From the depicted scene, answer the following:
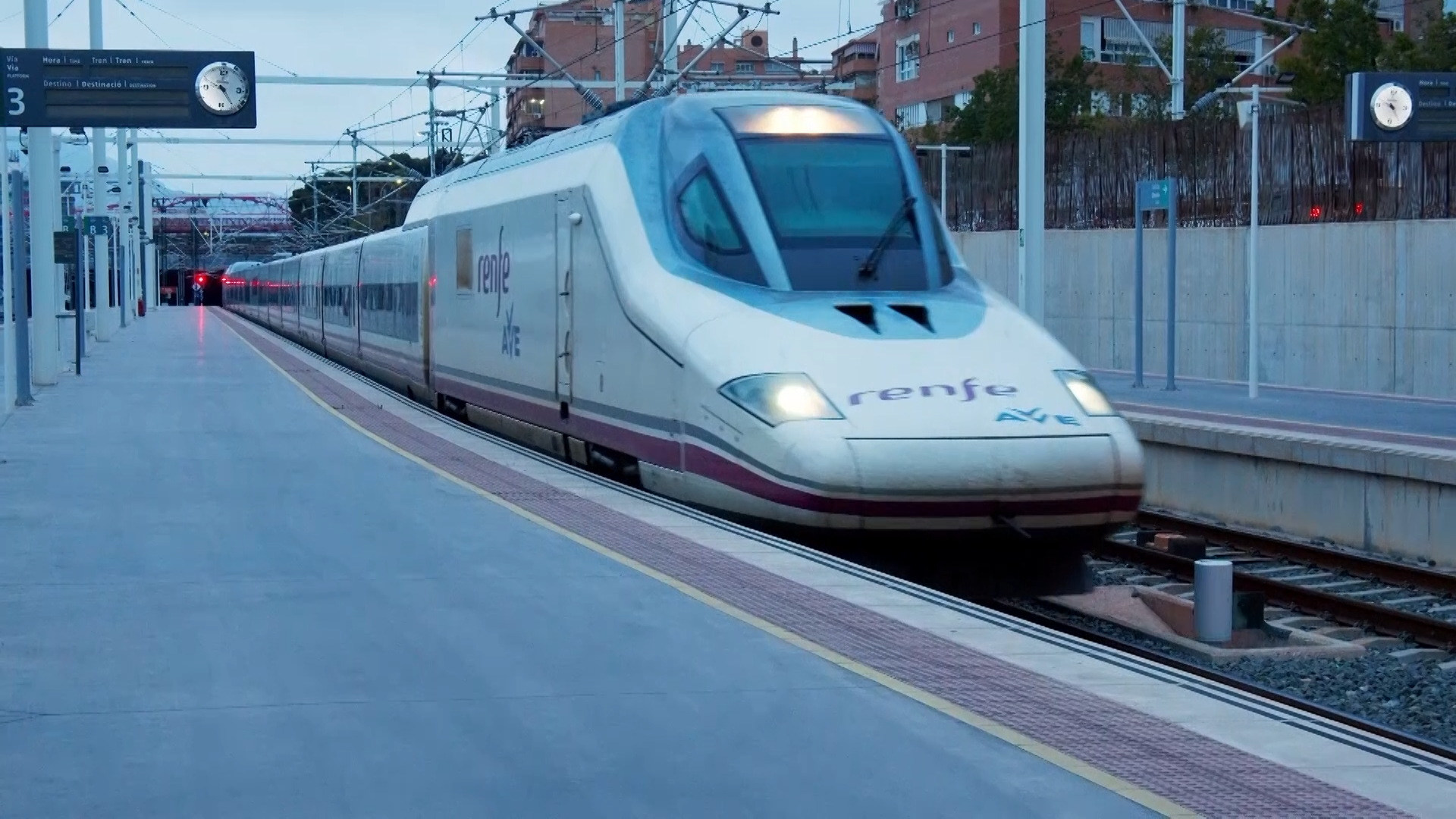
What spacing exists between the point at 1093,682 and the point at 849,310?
178 inches

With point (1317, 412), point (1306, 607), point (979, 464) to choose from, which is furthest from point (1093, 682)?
point (1317, 412)

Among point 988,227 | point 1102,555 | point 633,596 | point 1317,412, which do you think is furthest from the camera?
point 988,227

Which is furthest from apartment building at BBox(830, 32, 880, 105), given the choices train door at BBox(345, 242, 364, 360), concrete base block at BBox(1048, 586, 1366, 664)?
concrete base block at BBox(1048, 586, 1366, 664)

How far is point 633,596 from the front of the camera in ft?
26.7

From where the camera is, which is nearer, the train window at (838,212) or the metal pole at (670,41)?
the train window at (838,212)

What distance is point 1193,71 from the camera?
46.7 m

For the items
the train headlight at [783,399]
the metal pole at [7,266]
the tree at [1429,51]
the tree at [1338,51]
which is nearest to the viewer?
the train headlight at [783,399]

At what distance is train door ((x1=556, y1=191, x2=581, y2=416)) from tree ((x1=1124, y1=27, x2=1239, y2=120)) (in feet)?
107

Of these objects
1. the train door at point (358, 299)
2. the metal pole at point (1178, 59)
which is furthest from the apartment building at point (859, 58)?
the train door at point (358, 299)

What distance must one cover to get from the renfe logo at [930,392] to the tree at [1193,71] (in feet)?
118

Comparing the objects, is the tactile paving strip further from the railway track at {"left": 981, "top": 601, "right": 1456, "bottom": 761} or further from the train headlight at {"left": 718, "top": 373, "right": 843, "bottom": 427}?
the railway track at {"left": 981, "top": 601, "right": 1456, "bottom": 761}

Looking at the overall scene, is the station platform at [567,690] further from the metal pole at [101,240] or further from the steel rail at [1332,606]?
the metal pole at [101,240]

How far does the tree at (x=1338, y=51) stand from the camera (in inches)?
1379

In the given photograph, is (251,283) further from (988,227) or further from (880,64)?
(988,227)
